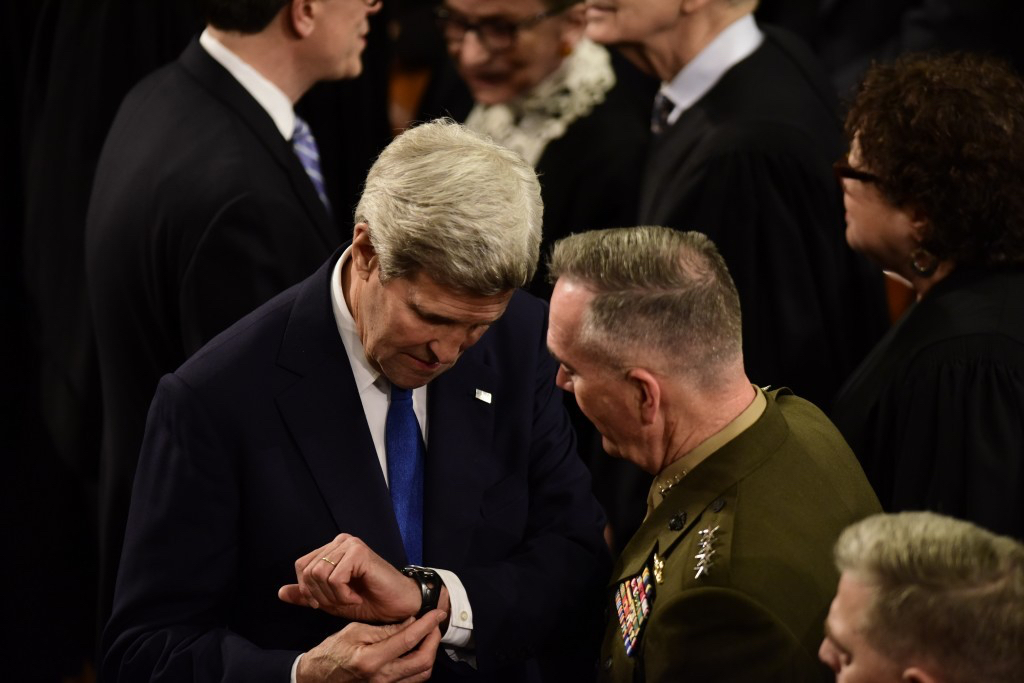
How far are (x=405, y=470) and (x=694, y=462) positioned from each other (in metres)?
0.54

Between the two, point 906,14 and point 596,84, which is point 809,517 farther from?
point 906,14

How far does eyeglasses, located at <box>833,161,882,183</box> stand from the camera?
321 cm

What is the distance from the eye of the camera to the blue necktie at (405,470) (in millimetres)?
2570

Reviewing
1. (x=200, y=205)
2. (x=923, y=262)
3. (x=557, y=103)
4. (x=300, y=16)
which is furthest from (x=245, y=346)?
(x=557, y=103)

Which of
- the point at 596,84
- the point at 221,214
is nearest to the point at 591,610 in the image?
the point at 221,214

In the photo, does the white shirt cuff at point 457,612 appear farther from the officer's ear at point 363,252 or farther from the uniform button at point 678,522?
the officer's ear at point 363,252

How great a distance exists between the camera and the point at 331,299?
2.57 m

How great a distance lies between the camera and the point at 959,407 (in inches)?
117

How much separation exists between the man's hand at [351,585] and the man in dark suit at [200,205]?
115 cm

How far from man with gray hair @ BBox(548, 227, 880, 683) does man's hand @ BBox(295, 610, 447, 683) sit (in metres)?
0.36

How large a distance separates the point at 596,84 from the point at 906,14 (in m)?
1.78

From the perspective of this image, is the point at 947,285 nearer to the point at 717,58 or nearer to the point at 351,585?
the point at 717,58

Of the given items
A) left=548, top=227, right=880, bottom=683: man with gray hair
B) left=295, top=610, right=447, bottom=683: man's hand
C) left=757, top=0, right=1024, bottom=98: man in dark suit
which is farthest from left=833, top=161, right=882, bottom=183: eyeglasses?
left=757, top=0, right=1024, bottom=98: man in dark suit

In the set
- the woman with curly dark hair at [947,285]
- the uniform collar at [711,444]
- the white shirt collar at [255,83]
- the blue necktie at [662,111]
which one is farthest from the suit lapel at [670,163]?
the uniform collar at [711,444]
